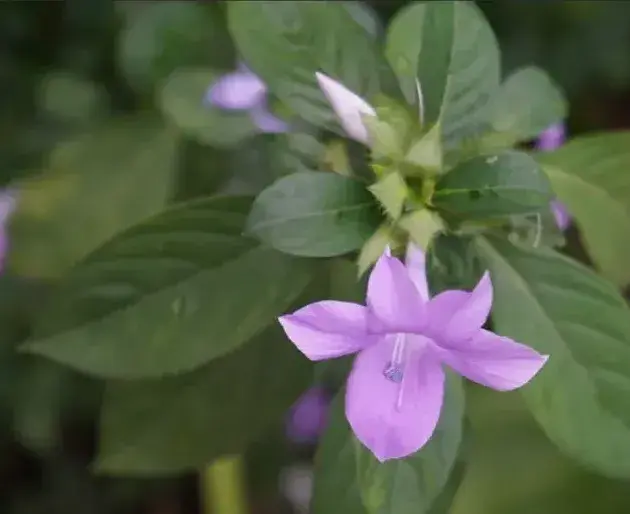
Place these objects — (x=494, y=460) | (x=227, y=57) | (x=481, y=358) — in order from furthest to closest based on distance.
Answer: (x=227, y=57) → (x=494, y=460) → (x=481, y=358)

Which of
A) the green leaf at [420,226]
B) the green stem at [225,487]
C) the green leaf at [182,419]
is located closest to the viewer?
the green leaf at [420,226]

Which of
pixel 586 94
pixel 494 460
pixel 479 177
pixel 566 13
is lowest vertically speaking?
pixel 494 460

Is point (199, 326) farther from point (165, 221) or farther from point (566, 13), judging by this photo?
point (566, 13)

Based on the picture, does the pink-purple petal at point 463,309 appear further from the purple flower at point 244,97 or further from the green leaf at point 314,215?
the purple flower at point 244,97

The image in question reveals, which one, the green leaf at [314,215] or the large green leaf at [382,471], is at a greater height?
the green leaf at [314,215]

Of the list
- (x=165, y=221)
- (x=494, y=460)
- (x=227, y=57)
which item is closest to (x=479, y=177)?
(x=165, y=221)

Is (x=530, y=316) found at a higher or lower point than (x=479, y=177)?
lower

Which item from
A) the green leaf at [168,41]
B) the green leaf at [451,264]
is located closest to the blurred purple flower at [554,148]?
the green leaf at [451,264]
